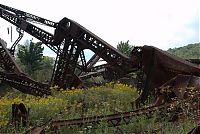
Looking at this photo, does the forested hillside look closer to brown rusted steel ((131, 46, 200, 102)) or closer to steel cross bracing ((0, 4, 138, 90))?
steel cross bracing ((0, 4, 138, 90))

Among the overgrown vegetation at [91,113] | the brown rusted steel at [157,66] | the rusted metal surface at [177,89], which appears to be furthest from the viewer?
the brown rusted steel at [157,66]

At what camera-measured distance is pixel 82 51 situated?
18.1 m

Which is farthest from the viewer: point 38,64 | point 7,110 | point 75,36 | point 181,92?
point 38,64

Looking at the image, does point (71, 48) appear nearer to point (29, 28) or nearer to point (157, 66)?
point (29, 28)

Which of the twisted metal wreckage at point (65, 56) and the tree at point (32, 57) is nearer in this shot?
the twisted metal wreckage at point (65, 56)

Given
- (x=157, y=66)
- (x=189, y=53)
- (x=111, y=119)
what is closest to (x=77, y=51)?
(x=157, y=66)

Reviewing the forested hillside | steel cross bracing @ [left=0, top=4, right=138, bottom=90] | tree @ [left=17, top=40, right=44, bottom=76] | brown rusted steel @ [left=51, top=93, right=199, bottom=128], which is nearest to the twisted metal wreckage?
steel cross bracing @ [left=0, top=4, right=138, bottom=90]

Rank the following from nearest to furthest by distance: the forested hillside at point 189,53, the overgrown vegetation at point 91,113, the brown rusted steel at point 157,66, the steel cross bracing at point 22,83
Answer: the overgrown vegetation at point 91,113 < the brown rusted steel at point 157,66 < the steel cross bracing at point 22,83 < the forested hillside at point 189,53

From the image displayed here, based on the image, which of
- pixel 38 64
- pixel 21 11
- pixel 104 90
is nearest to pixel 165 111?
pixel 104 90

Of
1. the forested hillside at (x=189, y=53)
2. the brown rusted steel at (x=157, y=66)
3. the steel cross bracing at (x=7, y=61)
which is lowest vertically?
the brown rusted steel at (x=157, y=66)

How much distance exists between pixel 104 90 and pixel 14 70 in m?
7.59

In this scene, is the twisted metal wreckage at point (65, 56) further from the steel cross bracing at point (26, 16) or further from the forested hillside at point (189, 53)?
the forested hillside at point (189, 53)

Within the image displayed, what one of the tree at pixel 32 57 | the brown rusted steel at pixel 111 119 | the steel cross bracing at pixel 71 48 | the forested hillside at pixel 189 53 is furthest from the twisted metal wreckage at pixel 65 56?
the forested hillside at pixel 189 53

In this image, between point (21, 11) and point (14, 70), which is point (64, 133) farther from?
point (21, 11)
